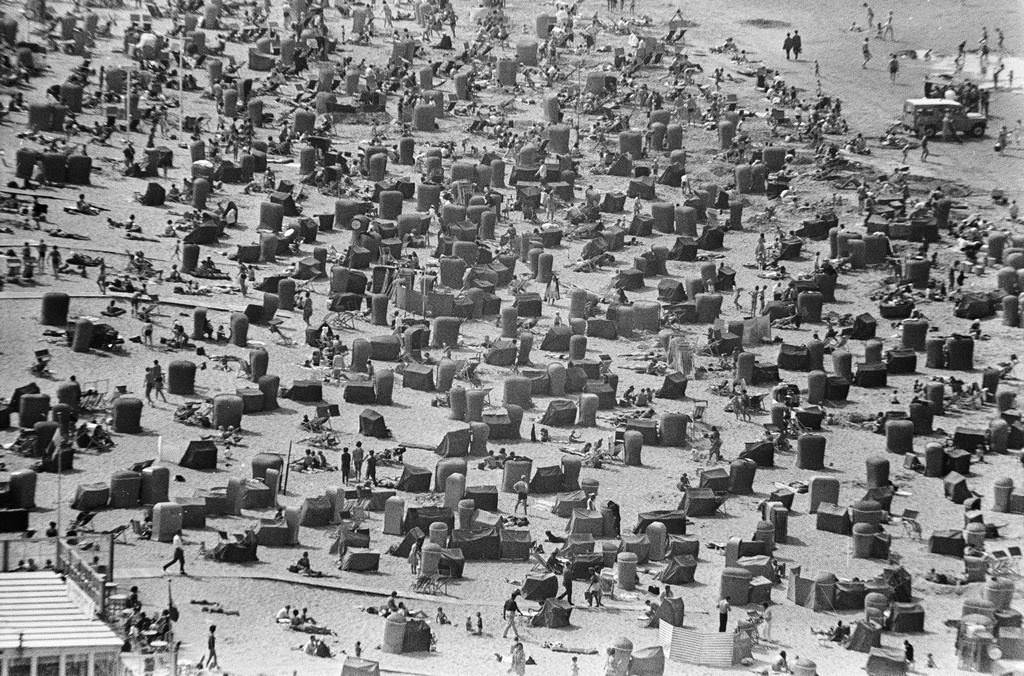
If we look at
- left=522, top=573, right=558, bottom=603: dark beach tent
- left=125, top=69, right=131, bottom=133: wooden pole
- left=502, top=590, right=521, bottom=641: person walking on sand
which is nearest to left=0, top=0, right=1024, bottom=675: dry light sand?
left=502, top=590, right=521, bottom=641: person walking on sand

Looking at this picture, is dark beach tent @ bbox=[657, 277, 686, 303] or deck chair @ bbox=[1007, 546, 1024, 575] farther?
Result: dark beach tent @ bbox=[657, 277, 686, 303]

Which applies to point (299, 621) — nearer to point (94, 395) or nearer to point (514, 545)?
point (514, 545)

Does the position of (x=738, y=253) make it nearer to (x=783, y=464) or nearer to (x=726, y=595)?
(x=783, y=464)

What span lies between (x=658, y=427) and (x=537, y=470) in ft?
19.6

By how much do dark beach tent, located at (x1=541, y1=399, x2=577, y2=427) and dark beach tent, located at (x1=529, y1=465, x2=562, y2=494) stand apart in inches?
216

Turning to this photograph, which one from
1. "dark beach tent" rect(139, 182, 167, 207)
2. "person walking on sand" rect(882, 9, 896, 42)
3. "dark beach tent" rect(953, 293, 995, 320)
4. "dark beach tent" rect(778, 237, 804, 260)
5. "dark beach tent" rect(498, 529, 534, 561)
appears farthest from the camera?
"person walking on sand" rect(882, 9, 896, 42)

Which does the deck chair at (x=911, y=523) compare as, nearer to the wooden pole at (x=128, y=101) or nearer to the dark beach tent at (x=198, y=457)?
the dark beach tent at (x=198, y=457)

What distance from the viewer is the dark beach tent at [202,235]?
90812 millimetres

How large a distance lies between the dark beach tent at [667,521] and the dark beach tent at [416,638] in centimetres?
955

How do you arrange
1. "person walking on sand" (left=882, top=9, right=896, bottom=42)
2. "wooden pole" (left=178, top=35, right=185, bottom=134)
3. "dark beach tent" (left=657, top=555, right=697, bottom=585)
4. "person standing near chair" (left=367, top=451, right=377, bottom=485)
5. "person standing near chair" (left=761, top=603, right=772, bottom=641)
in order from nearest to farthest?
"person standing near chair" (left=761, top=603, right=772, bottom=641) → "dark beach tent" (left=657, top=555, right=697, bottom=585) → "person standing near chair" (left=367, top=451, right=377, bottom=485) → "wooden pole" (left=178, top=35, right=185, bottom=134) → "person walking on sand" (left=882, top=9, right=896, bottom=42)

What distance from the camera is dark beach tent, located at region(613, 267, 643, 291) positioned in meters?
90.9

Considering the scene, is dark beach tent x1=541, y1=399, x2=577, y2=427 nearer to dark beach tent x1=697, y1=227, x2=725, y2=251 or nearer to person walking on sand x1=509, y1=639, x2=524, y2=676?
dark beach tent x1=697, y1=227, x2=725, y2=251

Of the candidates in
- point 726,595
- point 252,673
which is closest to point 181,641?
point 252,673

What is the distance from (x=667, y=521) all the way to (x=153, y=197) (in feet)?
100
